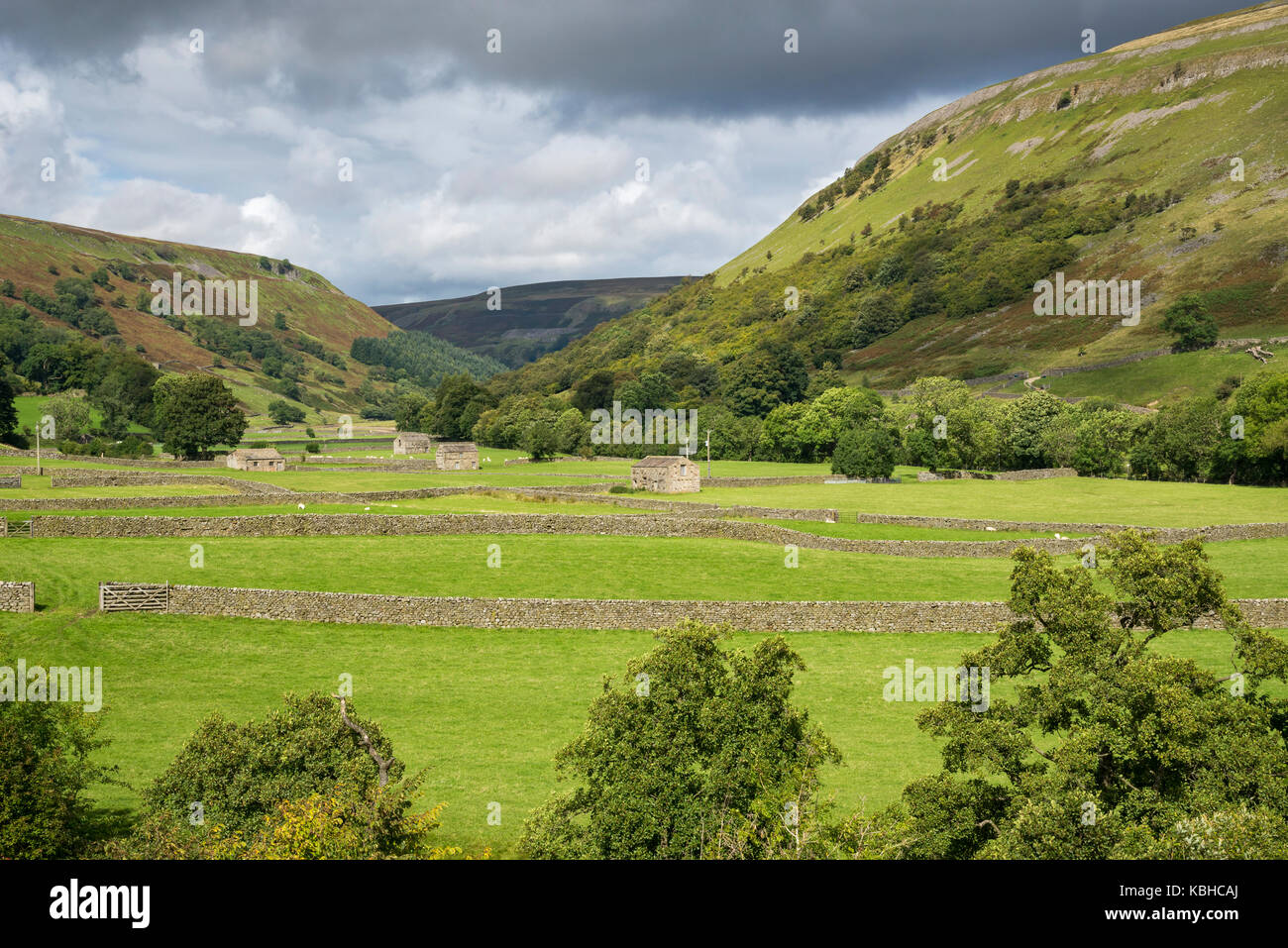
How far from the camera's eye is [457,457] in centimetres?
9725

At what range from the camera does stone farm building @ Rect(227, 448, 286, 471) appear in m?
84.4

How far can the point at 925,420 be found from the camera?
101 metres

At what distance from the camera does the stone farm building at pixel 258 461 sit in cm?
8444

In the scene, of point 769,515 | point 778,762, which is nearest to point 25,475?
point 769,515

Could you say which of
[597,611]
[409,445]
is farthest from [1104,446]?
[409,445]

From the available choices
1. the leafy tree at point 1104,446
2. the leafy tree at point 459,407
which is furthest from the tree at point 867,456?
the leafy tree at point 459,407

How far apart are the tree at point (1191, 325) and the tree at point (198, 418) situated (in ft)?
416

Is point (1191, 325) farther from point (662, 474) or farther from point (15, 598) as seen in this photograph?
point (15, 598)

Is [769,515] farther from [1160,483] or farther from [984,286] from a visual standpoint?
[984,286]

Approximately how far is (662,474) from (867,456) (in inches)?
948

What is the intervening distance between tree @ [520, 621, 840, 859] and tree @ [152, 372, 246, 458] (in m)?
88.3

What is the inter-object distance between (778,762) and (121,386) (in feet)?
455

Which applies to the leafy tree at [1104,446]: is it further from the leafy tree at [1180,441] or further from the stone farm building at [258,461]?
the stone farm building at [258,461]
